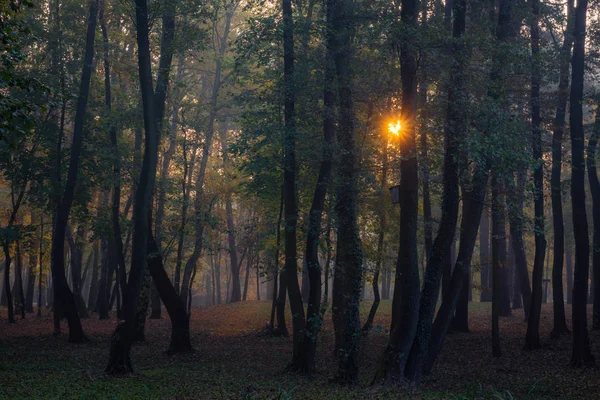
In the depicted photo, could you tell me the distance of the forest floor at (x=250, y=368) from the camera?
42.7 ft

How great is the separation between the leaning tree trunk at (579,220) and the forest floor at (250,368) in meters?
0.80

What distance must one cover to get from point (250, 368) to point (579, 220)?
11380 mm

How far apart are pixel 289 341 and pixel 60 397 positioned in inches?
589

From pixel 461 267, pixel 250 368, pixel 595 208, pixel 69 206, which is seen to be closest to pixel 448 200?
pixel 461 267

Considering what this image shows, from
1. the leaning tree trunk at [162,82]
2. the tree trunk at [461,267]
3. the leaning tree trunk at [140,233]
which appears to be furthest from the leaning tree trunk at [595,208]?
the leaning tree trunk at [140,233]

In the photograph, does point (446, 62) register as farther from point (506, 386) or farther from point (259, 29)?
point (506, 386)

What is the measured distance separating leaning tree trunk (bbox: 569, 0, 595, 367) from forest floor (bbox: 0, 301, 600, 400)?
2.62 feet

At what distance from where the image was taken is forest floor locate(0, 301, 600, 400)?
13.0 m

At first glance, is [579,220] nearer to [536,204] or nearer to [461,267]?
[536,204]

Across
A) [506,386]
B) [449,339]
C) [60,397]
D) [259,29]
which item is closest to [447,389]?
[506,386]

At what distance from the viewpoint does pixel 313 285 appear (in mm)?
17594

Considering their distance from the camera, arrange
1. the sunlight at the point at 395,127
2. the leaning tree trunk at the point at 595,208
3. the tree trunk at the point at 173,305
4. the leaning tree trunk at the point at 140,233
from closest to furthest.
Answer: the leaning tree trunk at the point at 140,233
the sunlight at the point at 395,127
the tree trunk at the point at 173,305
the leaning tree trunk at the point at 595,208

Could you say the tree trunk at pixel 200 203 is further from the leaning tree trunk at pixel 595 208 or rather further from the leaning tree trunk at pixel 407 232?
the leaning tree trunk at pixel 595 208

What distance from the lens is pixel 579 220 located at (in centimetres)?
1897
